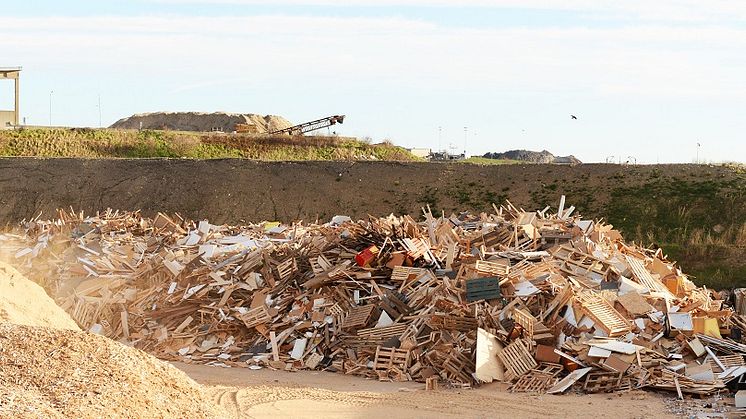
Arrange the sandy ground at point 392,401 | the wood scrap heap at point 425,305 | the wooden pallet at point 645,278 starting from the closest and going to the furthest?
the sandy ground at point 392,401 → the wood scrap heap at point 425,305 → the wooden pallet at point 645,278

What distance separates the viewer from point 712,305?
18.7 meters

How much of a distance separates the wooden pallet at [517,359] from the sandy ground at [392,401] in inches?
15.5

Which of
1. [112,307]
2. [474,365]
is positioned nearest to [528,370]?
[474,365]

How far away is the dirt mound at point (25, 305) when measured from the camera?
11070mm

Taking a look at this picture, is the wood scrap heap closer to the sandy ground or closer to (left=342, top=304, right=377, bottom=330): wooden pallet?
(left=342, top=304, right=377, bottom=330): wooden pallet

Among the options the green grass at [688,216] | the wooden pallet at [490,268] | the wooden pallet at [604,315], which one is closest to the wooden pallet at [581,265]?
the wooden pallet at [604,315]

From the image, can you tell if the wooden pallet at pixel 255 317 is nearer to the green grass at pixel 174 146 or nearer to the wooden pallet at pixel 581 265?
the wooden pallet at pixel 581 265

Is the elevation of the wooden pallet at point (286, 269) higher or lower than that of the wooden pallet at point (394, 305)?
higher

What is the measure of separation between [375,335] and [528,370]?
260 centimetres

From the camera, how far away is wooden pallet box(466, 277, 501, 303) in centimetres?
1656

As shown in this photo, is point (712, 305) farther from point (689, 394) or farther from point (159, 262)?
point (159, 262)

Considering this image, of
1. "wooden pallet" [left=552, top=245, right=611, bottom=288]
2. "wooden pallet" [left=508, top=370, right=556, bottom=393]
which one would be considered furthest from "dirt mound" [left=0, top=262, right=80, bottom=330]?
"wooden pallet" [left=552, top=245, right=611, bottom=288]

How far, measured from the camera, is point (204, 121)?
2581 inches

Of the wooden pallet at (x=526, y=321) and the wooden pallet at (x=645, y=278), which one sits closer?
the wooden pallet at (x=526, y=321)
